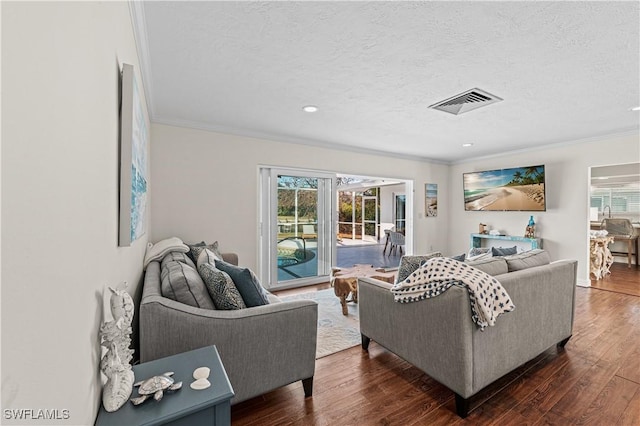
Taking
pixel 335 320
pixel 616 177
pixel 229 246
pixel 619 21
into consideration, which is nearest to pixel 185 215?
pixel 229 246

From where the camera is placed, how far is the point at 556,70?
7.72 feet

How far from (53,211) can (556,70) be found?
3251mm

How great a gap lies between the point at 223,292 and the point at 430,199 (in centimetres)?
567

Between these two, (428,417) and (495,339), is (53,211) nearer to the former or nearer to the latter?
(428,417)

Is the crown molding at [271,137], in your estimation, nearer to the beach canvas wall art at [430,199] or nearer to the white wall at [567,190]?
the beach canvas wall art at [430,199]

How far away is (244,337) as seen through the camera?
1.60 metres

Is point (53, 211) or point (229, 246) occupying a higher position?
point (53, 211)

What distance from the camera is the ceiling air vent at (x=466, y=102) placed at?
2.82 metres

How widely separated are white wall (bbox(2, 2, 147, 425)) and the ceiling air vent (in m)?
2.88

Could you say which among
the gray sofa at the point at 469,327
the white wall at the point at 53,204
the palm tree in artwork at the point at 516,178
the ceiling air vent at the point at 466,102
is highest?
the ceiling air vent at the point at 466,102

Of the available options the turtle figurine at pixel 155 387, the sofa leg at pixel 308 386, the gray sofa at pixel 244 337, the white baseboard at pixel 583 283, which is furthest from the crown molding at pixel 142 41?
the white baseboard at pixel 583 283

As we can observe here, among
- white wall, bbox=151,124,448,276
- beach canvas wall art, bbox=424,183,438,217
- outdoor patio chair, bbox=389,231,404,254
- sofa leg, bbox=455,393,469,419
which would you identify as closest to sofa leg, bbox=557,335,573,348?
sofa leg, bbox=455,393,469,419

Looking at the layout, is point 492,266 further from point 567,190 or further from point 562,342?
point 567,190

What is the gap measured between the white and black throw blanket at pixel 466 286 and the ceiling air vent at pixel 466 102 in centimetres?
183
